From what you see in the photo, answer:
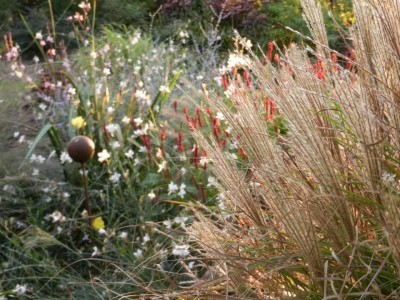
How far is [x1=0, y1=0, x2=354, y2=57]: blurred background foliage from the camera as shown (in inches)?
375

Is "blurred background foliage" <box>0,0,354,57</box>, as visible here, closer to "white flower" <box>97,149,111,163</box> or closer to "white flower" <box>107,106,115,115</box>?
"white flower" <box>107,106,115,115</box>

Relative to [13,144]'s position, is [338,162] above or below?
above

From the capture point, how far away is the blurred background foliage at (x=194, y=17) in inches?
375

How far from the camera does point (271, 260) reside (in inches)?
64.0

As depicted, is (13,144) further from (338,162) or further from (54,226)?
(338,162)

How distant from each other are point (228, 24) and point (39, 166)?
236 inches

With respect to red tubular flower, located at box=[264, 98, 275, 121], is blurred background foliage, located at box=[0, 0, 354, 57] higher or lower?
lower

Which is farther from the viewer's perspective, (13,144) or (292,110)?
(13,144)

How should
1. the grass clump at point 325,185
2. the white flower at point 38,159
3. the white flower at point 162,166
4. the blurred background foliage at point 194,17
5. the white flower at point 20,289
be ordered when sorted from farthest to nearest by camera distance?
the blurred background foliage at point 194,17, the white flower at point 38,159, the white flower at point 162,166, the white flower at point 20,289, the grass clump at point 325,185

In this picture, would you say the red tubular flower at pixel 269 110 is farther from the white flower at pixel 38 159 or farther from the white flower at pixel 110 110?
the white flower at pixel 38 159

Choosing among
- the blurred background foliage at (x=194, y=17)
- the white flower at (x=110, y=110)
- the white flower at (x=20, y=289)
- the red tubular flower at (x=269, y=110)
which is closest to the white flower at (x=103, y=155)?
the white flower at (x=110, y=110)

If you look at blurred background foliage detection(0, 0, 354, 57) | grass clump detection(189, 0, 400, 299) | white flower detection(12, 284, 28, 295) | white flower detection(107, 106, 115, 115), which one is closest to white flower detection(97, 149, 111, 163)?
white flower detection(107, 106, 115, 115)


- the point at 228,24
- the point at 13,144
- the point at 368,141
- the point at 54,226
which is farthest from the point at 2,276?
the point at 228,24

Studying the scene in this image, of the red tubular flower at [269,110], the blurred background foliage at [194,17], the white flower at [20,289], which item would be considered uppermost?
the red tubular flower at [269,110]
